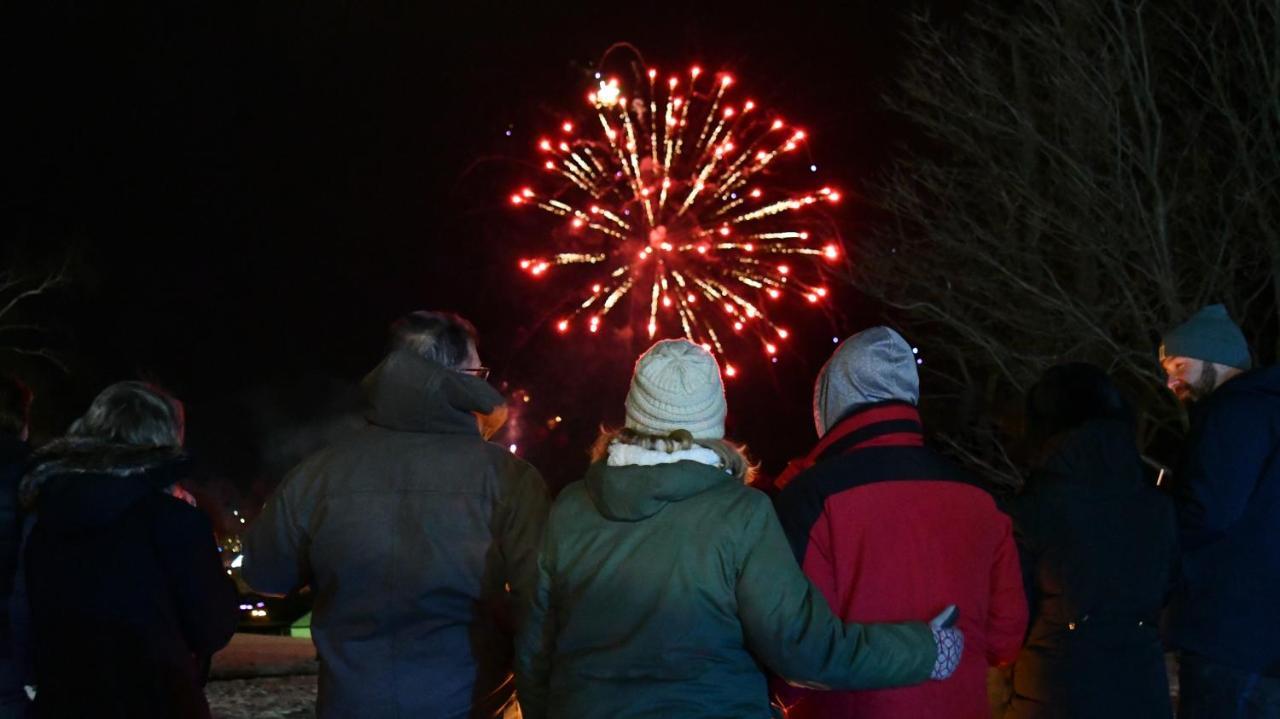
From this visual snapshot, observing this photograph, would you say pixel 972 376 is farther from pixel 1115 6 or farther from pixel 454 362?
pixel 454 362

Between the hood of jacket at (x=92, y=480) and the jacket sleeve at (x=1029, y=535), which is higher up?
the hood of jacket at (x=92, y=480)

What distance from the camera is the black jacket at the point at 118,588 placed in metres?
4.35

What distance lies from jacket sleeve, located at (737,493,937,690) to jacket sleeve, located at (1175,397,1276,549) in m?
1.82

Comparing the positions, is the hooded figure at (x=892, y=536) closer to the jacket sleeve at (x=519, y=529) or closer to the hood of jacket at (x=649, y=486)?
the hood of jacket at (x=649, y=486)

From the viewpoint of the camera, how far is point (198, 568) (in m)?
4.42

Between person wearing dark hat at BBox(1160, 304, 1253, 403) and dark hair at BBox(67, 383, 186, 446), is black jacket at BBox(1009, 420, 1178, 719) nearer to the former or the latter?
person wearing dark hat at BBox(1160, 304, 1253, 403)

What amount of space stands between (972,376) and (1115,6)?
710cm

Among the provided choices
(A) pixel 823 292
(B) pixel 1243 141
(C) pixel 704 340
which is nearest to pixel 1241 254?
(B) pixel 1243 141

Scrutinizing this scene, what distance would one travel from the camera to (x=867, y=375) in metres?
4.21

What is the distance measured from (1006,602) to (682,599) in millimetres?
1363

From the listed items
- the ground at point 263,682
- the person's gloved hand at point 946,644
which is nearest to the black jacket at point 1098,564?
the person's gloved hand at point 946,644

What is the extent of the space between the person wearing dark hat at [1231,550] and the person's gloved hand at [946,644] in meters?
1.49

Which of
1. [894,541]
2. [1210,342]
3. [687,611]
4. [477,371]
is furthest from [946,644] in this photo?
[1210,342]

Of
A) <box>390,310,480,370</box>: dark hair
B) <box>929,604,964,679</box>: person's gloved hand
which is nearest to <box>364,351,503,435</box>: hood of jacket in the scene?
<box>390,310,480,370</box>: dark hair
